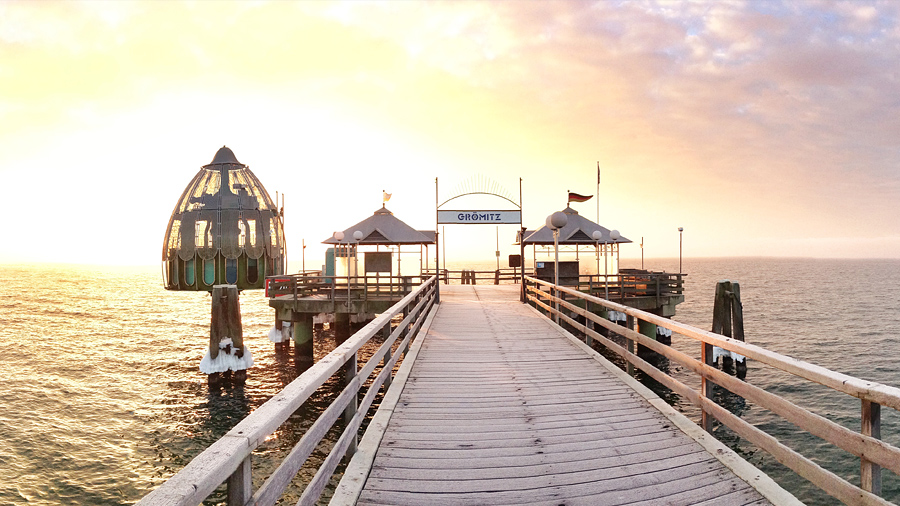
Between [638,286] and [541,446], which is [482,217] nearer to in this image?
[638,286]

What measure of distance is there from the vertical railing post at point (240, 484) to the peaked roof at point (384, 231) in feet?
67.9

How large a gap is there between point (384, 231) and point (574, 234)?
9.79 meters

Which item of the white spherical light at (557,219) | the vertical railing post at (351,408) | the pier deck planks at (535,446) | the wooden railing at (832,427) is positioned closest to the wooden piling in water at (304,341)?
the white spherical light at (557,219)

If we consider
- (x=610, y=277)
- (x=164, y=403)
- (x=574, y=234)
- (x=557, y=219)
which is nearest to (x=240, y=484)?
(x=557, y=219)

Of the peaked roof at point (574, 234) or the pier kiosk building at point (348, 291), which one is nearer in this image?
the pier kiosk building at point (348, 291)

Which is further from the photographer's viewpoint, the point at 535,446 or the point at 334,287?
the point at 334,287

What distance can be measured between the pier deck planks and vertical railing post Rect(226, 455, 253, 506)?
150 cm

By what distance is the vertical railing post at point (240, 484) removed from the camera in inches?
74.9

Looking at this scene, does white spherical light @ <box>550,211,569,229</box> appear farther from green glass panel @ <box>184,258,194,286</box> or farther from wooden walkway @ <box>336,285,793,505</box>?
green glass panel @ <box>184,258,194,286</box>

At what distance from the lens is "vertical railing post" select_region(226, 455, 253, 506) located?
1.90 m

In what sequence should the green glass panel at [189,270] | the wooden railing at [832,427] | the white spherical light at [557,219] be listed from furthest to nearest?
the green glass panel at [189,270]
the white spherical light at [557,219]
the wooden railing at [832,427]

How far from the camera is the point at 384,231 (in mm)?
23484

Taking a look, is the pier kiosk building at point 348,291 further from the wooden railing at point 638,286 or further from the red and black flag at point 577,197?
the red and black flag at point 577,197

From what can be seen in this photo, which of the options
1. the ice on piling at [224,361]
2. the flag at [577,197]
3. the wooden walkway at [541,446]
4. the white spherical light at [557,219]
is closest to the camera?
the wooden walkway at [541,446]
